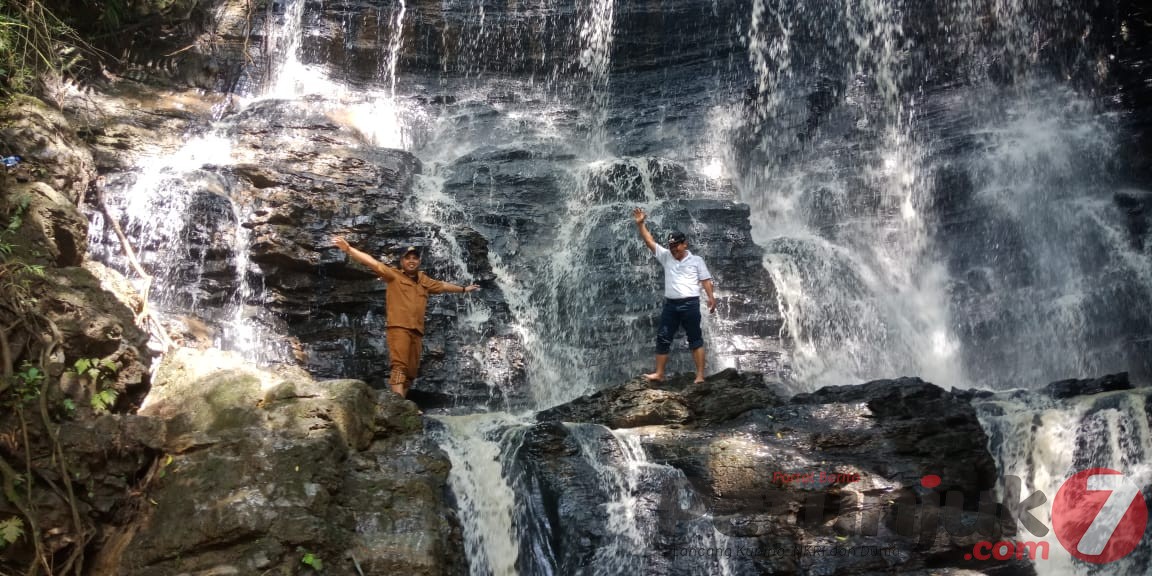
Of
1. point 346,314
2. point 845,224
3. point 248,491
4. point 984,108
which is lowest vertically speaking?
point 248,491

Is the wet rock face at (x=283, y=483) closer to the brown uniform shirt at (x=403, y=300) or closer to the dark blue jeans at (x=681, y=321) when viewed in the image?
the brown uniform shirt at (x=403, y=300)

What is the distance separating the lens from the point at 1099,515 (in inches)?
267

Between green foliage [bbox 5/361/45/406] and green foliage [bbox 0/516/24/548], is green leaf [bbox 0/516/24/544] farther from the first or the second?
green foliage [bbox 5/361/45/406]

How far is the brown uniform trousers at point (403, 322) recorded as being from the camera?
725cm

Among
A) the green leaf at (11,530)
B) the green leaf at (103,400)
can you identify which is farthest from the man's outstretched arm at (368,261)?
the green leaf at (11,530)

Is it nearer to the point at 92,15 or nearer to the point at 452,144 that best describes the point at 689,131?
the point at 452,144

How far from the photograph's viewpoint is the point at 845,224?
13281mm

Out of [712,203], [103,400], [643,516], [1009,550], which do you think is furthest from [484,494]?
[712,203]

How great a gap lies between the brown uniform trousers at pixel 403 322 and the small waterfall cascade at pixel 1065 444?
17.4 ft

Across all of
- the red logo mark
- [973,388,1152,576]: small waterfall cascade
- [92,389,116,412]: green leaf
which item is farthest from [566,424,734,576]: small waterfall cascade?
[92,389,116,412]: green leaf

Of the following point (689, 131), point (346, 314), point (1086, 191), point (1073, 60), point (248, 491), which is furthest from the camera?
point (689, 131)

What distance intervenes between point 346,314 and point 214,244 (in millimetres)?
1767

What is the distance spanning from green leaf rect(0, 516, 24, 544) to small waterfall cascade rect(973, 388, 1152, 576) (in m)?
7.13

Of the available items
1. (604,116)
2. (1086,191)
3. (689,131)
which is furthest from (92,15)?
(1086,191)
